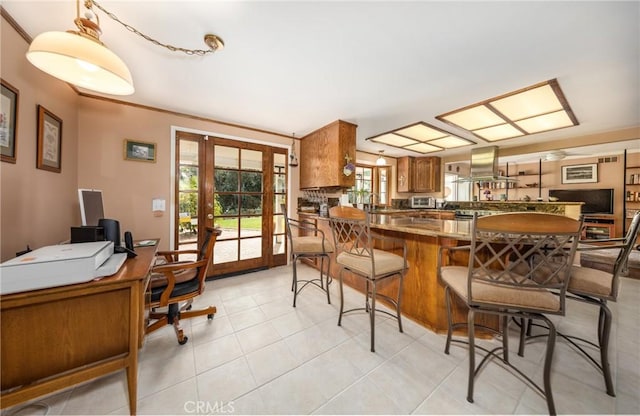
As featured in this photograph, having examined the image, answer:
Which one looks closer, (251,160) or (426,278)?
(426,278)

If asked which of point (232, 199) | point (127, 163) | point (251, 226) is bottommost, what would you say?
point (251, 226)

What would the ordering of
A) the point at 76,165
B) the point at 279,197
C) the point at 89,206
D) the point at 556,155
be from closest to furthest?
the point at 89,206 < the point at 76,165 < the point at 279,197 < the point at 556,155

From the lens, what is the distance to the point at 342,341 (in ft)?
5.78

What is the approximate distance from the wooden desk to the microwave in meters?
5.59

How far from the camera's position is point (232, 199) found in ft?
10.7

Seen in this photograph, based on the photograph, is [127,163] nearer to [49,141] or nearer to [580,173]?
[49,141]

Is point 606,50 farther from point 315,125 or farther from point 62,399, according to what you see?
point 62,399

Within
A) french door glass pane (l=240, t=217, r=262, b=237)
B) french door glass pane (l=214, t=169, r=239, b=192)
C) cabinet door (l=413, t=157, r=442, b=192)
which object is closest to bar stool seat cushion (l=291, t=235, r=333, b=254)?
french door glass pane (l=240, t=217, r=262, b=237)

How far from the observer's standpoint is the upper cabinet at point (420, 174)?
17.6 ft

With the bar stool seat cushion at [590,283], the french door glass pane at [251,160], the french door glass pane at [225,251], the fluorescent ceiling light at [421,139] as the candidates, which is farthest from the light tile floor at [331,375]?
the fluorescent ceiling light at [421,139]

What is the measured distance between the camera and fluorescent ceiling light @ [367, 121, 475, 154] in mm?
3441

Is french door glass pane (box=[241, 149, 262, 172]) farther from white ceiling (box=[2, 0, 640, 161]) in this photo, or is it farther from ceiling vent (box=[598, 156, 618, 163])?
ceiling vent (box=[598, 156, 618, 163])

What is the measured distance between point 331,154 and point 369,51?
1.64 metres

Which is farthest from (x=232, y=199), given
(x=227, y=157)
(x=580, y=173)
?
(x=580, y=173)
